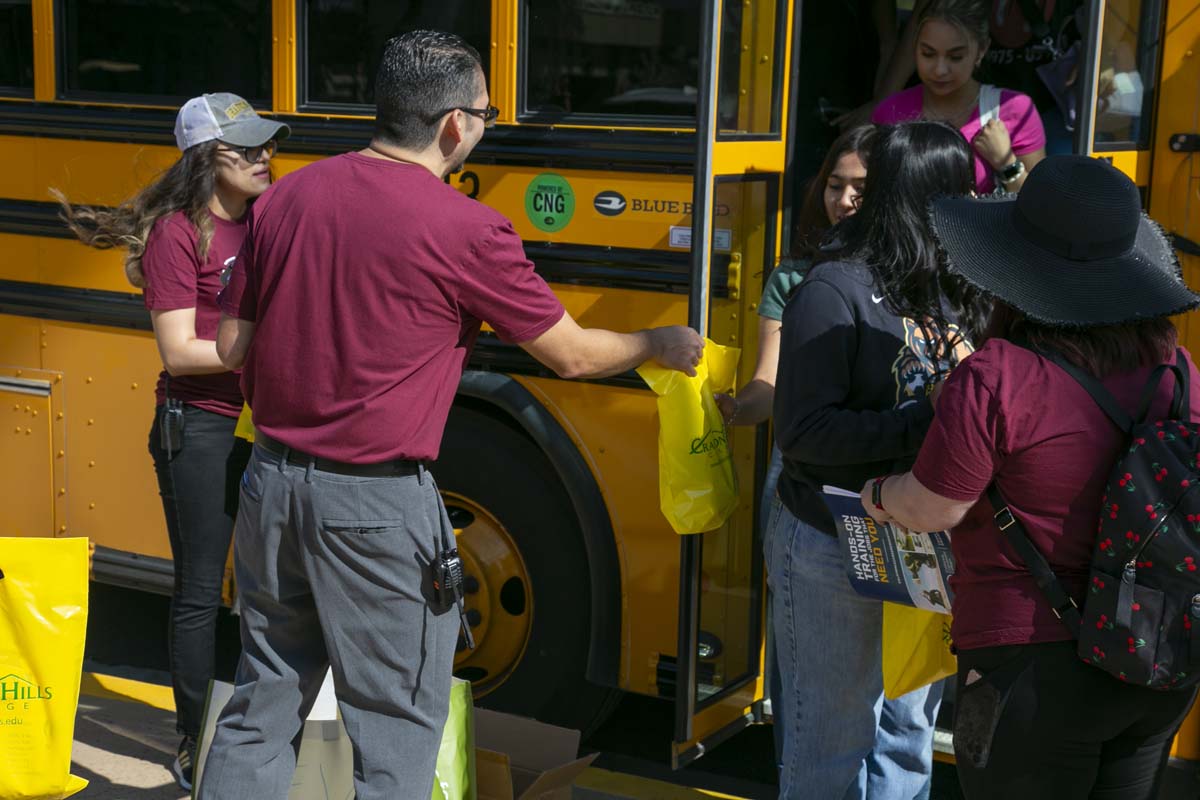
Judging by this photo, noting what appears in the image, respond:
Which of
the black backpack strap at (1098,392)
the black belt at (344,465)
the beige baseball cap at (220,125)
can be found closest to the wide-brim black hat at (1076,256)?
the black backpack strap at (1098,392)

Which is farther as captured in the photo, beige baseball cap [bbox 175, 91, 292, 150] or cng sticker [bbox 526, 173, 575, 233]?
cng sticker [bbox 526, 173, 575, 233]

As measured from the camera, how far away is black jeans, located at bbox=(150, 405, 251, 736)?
3471 mm

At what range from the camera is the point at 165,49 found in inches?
163

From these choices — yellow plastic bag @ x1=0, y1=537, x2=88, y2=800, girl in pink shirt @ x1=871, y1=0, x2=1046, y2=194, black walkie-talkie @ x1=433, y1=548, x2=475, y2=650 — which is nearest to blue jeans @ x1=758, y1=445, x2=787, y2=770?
black walkie-talkie @ x1=433, y1=548, x2=475, y2=650

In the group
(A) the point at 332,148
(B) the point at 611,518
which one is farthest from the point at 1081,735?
(A) the point at 332,148

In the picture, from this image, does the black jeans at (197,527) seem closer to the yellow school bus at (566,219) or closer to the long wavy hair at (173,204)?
the long wavy hair at (173,204)

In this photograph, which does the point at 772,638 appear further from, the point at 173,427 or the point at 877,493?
the point at 173,427

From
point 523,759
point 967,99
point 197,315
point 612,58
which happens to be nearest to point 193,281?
point 197,315

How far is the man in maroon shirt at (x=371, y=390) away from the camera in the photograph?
8.23ft

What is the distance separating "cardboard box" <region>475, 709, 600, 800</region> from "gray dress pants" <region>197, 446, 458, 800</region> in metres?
0.46

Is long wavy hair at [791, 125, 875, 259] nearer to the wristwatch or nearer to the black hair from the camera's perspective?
the wristwatch

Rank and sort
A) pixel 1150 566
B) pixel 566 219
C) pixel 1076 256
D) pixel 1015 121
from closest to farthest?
pixel 1150 566, pixel 1076 256, pixel 566 219, pixel 1015 121

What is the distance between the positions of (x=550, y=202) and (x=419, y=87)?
1090 mm

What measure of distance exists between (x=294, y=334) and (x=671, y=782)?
1919 millimetres
